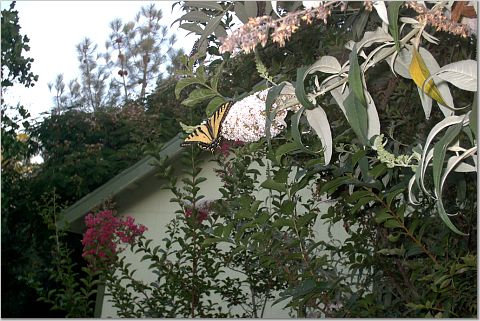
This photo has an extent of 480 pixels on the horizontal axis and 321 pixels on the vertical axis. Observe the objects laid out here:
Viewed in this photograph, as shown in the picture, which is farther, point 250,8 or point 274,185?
point 274,185

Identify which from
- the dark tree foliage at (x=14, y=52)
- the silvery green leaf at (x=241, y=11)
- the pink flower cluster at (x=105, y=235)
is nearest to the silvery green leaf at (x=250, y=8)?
the silvery green leaf at (x=241, y=11)

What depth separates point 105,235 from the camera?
251 cm

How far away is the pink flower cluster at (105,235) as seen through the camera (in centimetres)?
248

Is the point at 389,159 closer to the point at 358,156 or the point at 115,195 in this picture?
the point at 358,156

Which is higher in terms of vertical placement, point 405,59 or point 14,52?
point 14,52

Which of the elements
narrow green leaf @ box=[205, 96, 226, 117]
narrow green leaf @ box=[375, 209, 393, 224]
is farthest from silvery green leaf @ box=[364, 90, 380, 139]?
narrow green leaf @ box=[375, 209, 393, 224]

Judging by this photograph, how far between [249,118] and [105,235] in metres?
1.80

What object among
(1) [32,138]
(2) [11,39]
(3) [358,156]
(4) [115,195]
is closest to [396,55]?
(3) [358,156]

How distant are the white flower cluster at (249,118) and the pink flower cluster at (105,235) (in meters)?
1.64

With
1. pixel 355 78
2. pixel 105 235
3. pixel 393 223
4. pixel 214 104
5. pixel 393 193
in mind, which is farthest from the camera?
pixel 105 235

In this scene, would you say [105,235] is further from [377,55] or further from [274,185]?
[377,55]

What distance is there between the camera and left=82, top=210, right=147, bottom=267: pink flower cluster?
248 centimetres

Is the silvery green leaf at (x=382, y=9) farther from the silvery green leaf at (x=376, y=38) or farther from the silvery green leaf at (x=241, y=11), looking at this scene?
the silvery green leaf at (x=241, y=11)

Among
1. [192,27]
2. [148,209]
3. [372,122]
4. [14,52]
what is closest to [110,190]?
[148,209]
